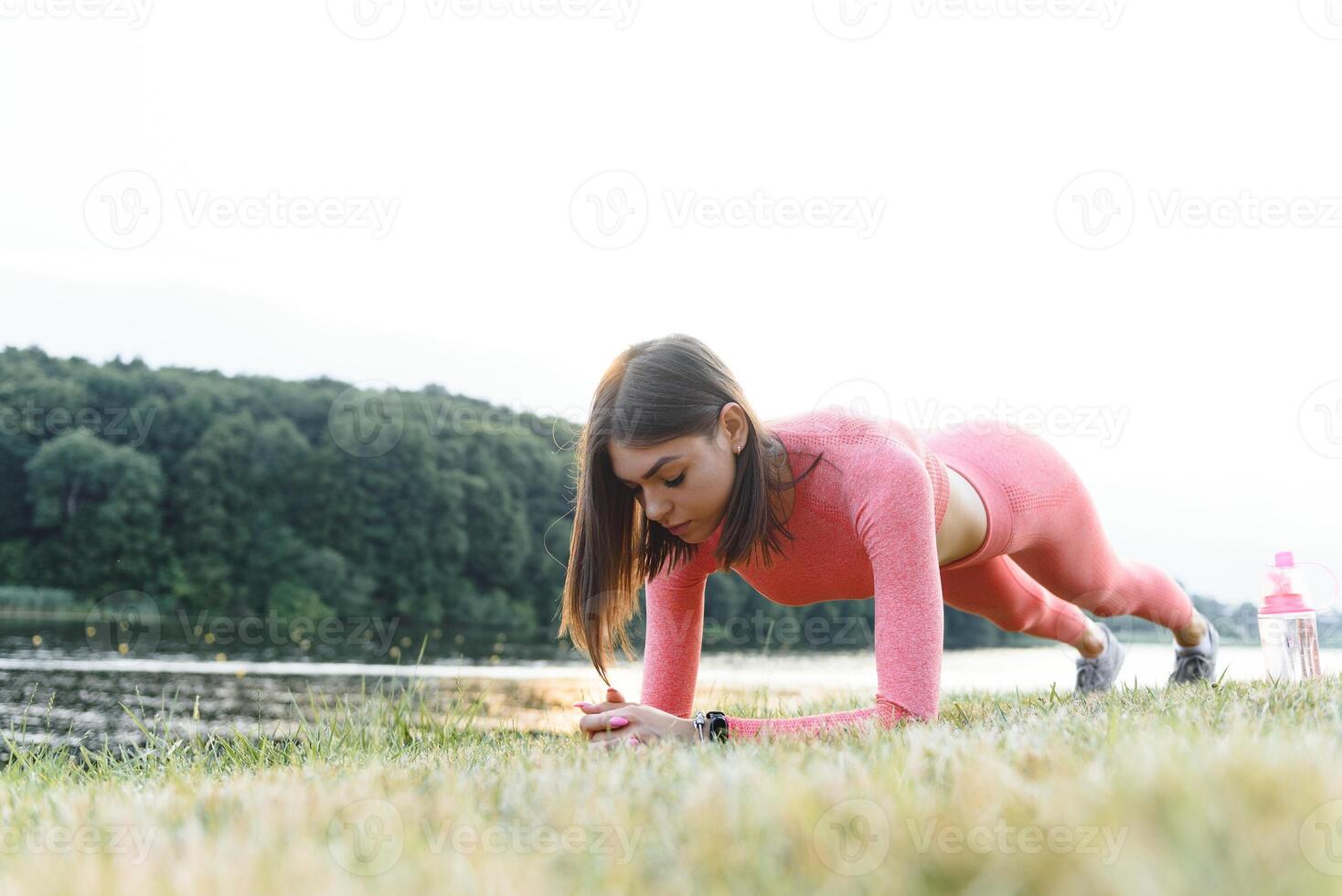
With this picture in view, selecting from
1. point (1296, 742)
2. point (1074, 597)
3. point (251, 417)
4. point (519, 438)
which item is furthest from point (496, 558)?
point (1296, 742)

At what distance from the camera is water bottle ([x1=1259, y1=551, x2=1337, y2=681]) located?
4973 millimetres

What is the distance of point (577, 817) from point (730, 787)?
0.28 m

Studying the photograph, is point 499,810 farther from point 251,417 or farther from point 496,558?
point 251,417

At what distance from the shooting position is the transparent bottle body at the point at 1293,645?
4.96 m

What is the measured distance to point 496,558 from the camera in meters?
50.0
